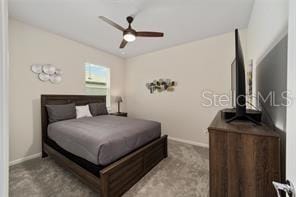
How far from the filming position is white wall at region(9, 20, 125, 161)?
2627 mm

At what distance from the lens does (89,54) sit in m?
3.96

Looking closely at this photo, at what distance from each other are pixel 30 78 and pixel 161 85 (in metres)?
3.06

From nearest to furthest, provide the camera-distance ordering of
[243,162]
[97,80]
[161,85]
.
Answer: [243,162] < [161,85] < [97,80]

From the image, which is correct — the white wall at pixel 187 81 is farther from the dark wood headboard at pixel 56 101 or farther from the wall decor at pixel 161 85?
A: the dark wood headboard at pixel 56 101

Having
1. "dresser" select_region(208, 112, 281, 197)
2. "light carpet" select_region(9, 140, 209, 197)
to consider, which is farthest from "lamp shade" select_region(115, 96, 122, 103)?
"dresser" select_region(208, 112, 281, 197)

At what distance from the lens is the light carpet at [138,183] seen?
6.07 feet

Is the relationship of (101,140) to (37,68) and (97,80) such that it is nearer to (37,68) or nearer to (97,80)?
(37,68)

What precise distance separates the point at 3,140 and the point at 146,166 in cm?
208

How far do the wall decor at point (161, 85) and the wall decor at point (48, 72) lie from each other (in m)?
2.41

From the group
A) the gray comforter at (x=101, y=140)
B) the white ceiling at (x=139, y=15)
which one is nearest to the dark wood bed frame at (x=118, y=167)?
the gray comforter at (x=101, y=140)

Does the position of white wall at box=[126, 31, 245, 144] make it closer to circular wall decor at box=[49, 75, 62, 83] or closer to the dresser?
circular wall decor at box=[49, 75, 62, 83]

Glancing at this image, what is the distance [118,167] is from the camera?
176 cm

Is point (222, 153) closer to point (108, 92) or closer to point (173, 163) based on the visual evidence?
point (173, 163)

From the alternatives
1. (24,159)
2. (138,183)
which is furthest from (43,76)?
(138,183)
